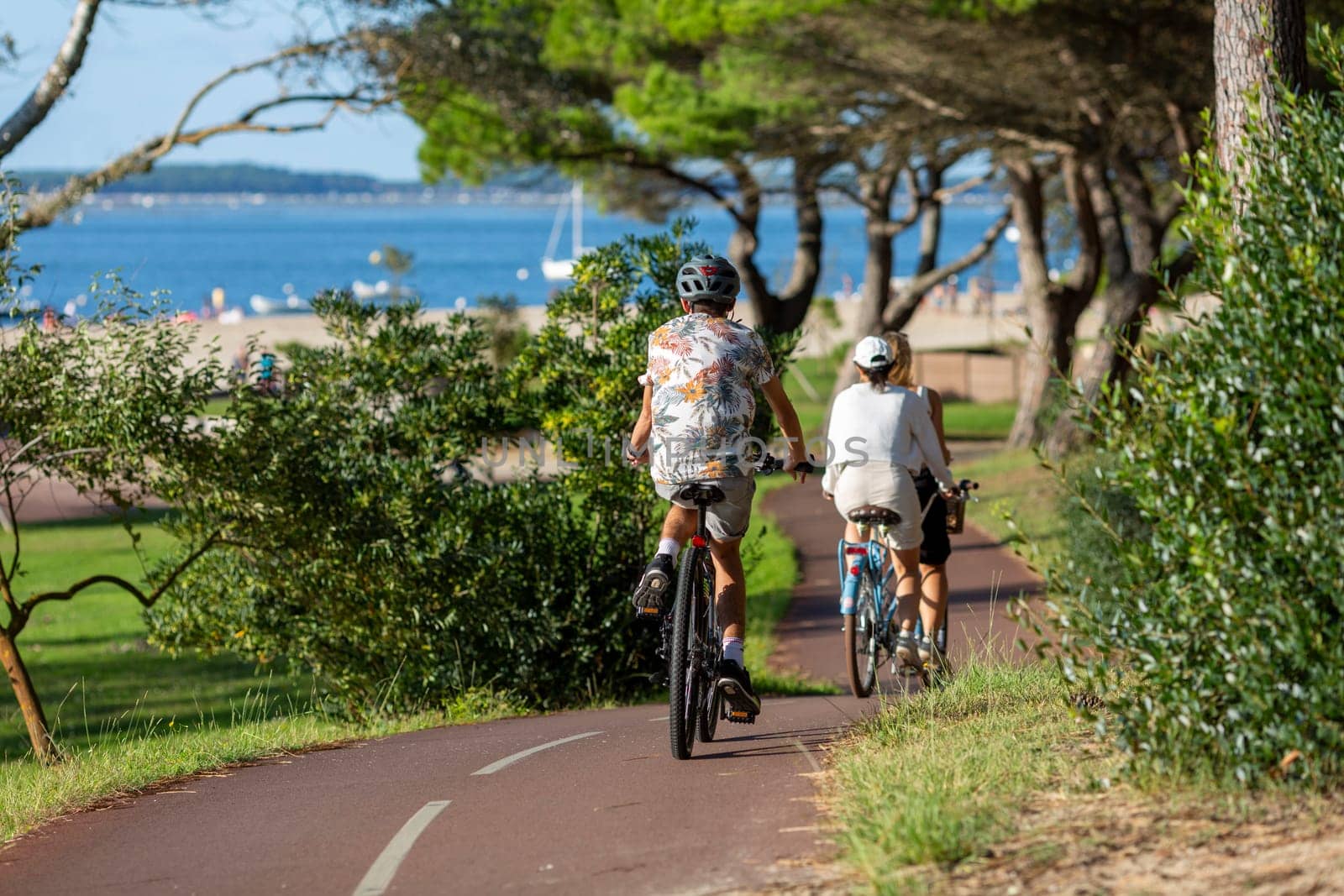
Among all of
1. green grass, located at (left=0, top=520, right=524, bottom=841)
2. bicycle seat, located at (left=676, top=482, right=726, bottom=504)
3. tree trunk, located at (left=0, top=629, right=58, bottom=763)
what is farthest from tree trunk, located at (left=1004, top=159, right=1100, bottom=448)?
bicycle seat, located at (left=676, top=482, right=726, bottom=504)

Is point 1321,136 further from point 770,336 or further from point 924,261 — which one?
point 924,261

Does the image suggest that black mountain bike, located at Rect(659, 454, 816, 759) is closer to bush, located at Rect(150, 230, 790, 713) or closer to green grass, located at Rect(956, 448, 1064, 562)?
bush, located at Rect(150, 230, 790, 713)

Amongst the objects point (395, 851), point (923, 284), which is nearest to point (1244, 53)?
point (395, 851)

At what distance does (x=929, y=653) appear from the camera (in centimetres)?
841

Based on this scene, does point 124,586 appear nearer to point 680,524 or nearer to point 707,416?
point 680,524

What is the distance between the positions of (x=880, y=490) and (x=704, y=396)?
2171 mm

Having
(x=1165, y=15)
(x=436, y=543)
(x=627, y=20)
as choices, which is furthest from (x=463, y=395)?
(x=627, y=20)

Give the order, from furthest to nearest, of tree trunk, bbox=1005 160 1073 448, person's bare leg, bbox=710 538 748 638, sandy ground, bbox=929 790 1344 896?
tree trunk, bbox=1005 160 1073 448, person's bare leg, bbox=710 538 748 638, sandy ground, bbox=929 790 1344 896

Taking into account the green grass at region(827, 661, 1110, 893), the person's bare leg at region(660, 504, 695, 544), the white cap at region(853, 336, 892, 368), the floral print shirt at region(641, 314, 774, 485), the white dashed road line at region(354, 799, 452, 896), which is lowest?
the white dashed road line at region(354, 799, 452, 896)

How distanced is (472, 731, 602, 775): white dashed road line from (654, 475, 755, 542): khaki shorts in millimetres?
1290

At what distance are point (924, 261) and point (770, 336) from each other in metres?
22.3

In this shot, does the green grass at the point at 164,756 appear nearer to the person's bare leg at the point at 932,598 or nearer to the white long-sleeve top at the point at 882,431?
the person's bare leg at the point at 932,598

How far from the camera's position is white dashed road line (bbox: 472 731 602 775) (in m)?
6.47

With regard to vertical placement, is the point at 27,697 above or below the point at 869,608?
below
